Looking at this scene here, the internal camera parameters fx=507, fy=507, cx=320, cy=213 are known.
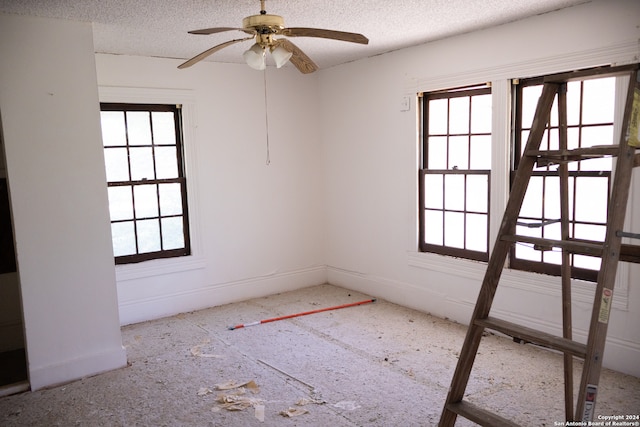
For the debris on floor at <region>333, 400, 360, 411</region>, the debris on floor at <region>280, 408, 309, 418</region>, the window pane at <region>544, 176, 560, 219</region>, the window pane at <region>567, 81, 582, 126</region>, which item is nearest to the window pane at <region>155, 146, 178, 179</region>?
the debris on floor at <region>280, 408, 309, 418</region>

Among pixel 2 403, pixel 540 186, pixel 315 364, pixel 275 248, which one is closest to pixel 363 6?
pixel 540 186

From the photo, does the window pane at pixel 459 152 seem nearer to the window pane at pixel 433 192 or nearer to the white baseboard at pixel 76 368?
the window pane at pixel 433 192

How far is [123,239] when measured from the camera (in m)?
5.20

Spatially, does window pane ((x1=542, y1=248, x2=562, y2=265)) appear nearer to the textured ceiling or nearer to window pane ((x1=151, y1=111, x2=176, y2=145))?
the textured ceiling

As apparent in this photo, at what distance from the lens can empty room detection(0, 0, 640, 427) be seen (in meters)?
3.29

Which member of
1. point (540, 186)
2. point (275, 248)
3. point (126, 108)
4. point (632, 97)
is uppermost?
point (126, 108)

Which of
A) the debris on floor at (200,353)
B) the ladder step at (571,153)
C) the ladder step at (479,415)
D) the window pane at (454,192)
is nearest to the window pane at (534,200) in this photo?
the window pane at (454,192)

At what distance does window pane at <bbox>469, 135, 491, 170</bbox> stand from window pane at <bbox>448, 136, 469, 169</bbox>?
7cm

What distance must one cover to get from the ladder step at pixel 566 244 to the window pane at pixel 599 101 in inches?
80.1

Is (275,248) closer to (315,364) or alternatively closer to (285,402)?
(315,364)

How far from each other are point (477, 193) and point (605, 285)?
2909 millimetres

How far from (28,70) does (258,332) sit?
2.90m

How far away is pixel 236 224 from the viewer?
5863mm

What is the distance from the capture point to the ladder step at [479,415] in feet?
7.05
